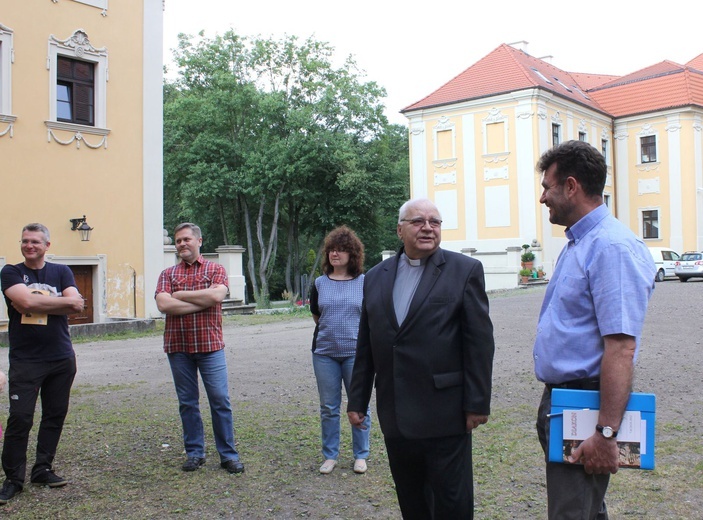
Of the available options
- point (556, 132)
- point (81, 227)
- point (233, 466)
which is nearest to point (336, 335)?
point (233, 466)

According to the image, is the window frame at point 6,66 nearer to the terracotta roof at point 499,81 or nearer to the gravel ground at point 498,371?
the gravel ground at point 498,371

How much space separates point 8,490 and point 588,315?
4104mm

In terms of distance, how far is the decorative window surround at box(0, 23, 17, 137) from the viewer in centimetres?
1689

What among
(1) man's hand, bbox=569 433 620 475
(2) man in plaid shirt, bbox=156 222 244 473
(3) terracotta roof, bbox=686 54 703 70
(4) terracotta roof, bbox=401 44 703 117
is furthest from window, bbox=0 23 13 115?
(3) terracotta roof, bbox=686 54 703 70

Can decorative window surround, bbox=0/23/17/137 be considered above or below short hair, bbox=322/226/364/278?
above

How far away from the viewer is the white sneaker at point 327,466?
536 cm

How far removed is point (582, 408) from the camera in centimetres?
266

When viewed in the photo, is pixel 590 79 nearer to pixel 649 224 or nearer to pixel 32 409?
pixel 649 224

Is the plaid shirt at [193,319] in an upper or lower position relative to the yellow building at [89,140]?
lower

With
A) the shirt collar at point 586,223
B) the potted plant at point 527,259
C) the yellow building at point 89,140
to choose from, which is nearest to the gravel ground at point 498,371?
the shirt collar at point 586,223

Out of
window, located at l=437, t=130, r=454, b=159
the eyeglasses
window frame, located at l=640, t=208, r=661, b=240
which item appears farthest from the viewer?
window frame, located at l=640, t=208, r=661, b=240

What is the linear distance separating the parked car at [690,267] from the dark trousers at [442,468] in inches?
1169

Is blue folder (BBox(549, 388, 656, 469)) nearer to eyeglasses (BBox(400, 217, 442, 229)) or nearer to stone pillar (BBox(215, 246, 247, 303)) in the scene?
eyeglasses (BBox(400, 217, 442, 229))

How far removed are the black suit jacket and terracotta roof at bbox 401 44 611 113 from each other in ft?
108
